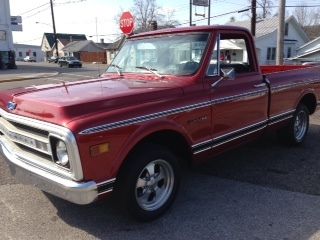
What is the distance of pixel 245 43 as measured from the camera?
5434 millimetres

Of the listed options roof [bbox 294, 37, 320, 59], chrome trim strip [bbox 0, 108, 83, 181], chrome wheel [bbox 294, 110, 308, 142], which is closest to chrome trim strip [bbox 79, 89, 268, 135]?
chrome trim strip [bbox 0, 108, 83, 181]

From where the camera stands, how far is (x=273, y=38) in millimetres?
42781

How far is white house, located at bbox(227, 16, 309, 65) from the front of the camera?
4222 cm

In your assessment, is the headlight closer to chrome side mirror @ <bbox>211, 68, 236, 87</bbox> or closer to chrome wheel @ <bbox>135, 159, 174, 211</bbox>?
chrome wheel @ <bbox>135, 159, 174, 211</bbox>

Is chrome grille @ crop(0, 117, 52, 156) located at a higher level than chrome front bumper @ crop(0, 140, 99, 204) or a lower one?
higher

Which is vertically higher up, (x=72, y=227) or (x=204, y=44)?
(x=204, y=44)

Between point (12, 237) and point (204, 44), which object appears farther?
point (204, 44)

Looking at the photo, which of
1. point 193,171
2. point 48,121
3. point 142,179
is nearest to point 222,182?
point 193,171

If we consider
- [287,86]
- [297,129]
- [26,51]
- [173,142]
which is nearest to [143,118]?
[173,142]

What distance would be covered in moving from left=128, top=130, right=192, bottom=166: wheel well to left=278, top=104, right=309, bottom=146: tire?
265 centimetres

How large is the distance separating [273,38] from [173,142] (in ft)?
136

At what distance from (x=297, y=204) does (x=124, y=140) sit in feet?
7.20

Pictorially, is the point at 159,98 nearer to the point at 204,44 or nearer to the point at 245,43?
the point at 204,44

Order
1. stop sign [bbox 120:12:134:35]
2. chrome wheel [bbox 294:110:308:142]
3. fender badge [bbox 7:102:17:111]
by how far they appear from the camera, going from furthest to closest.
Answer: stop sign [bbox 120:12:134:35]
chrome wheel [bbox 294:110:308:142]
fender badge [bbox 7:102:17:111]
